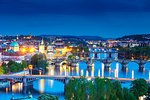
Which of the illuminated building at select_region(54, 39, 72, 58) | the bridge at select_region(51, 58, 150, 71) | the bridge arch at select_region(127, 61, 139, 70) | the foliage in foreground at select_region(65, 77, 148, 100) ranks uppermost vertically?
the illuminated building at select_region(54, 39, 72, 58)

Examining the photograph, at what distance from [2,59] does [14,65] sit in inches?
385

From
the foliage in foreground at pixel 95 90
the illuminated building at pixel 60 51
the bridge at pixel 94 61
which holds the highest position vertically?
the illuminated building at pixel 60 51

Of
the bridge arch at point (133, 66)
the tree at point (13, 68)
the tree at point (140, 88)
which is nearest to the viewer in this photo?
the tree at point (140, 88)

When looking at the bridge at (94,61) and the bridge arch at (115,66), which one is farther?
the bridge at (94,61)

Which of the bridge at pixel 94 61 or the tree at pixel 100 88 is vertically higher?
the bridge at pixel 94 61

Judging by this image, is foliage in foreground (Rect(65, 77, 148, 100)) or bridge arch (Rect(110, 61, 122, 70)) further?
bridge arch (Rect(110, 61, 122, 70))

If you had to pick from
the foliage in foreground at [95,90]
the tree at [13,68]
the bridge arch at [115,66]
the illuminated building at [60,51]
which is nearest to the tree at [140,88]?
the foliage in foreground at [95,90]

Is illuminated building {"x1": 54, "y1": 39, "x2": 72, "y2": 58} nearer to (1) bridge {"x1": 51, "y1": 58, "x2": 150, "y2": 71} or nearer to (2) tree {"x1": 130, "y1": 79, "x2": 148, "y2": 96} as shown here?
(1) bridge {"x1": 51, "y1": 58, "x2": 150, "y2": 71}

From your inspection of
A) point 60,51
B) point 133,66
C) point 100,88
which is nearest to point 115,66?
point 133,66

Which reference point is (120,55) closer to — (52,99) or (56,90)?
(56,90)

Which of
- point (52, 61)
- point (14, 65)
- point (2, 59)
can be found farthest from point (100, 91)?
point (52, 61)

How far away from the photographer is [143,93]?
21.0 metres

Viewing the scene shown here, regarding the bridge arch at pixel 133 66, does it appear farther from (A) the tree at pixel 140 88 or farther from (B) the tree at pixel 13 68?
(A) the tree at pixel 140 88

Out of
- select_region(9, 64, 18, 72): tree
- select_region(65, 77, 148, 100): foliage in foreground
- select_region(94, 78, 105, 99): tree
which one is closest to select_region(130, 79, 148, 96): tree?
select_region(65, 77, 148, 100): foliage in foreground
